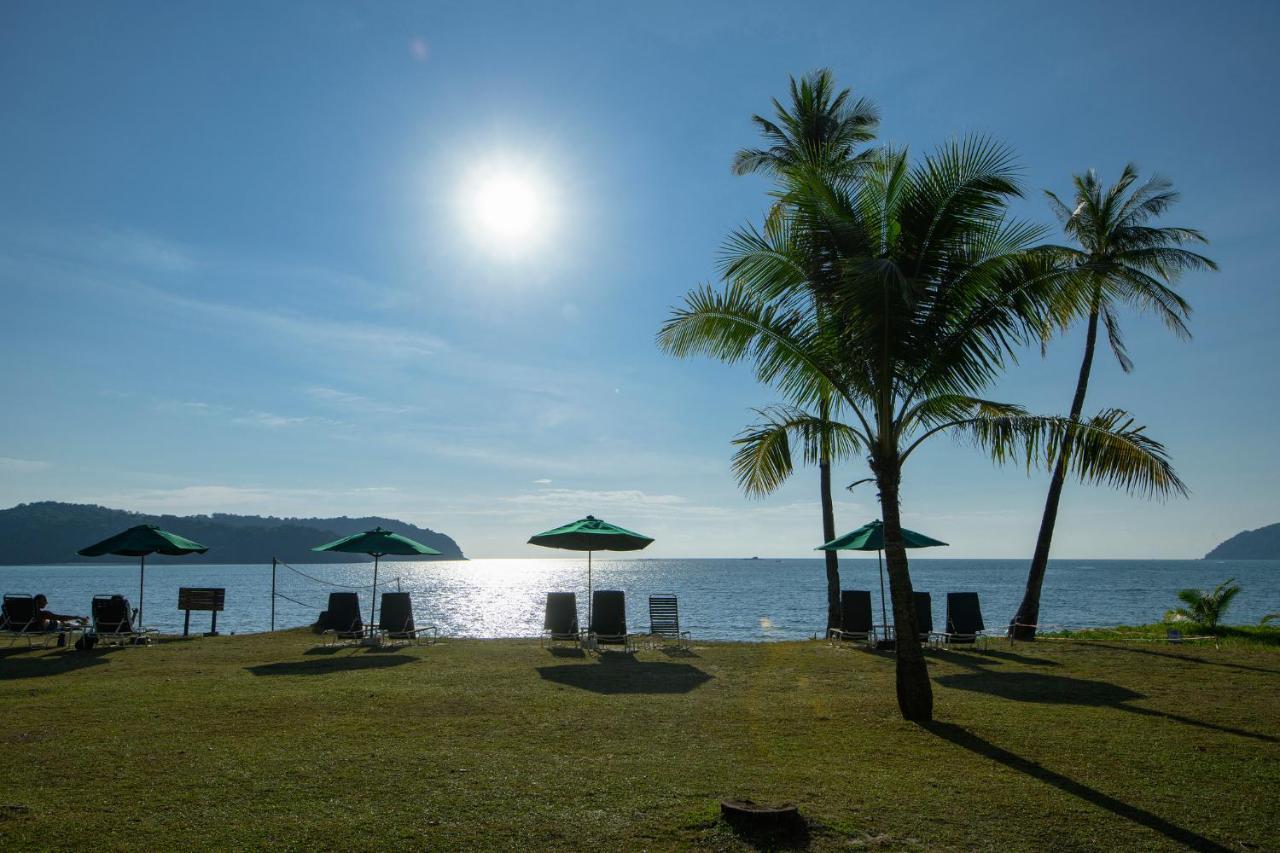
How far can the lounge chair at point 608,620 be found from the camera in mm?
14688

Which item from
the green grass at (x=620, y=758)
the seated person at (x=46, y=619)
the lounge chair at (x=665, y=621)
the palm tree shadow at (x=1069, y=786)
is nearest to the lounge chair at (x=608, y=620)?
the lounge chair at (x=665, y=621)

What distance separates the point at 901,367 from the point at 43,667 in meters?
13.0

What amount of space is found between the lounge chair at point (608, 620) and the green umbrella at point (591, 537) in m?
0.15

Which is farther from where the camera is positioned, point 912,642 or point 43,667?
point 43,667

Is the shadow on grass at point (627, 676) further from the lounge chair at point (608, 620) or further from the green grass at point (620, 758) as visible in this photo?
the lounge chair at point (608, 620)

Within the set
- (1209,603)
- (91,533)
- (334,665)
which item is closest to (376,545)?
(334,665)

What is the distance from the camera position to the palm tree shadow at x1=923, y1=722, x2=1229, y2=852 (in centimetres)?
474

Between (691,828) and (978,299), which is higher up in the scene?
(978,299)

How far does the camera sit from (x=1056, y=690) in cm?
992

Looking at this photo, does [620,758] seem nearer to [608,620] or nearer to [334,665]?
[334,665]

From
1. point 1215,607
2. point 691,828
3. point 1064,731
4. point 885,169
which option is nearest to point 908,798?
point 691,828

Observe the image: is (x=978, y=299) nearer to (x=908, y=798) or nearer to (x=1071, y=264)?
(x=1071, y=264)

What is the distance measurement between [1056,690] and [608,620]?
767cm

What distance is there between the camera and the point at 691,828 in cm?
473
